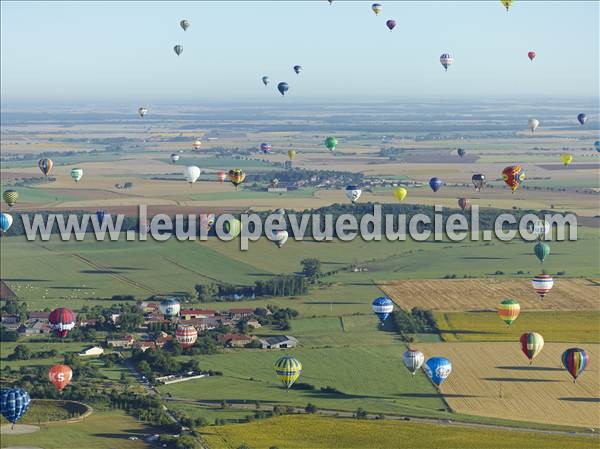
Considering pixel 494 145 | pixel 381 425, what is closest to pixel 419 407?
pixel 381 425

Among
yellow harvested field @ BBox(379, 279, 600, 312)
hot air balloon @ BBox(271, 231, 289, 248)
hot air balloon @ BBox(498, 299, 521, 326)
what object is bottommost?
yellow harvested field @ BBox(379, 279, 600, 312)

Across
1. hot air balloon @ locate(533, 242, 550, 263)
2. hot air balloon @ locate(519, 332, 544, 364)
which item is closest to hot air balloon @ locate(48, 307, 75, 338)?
hot air balloon @ locate(519, 332, 544, 364)

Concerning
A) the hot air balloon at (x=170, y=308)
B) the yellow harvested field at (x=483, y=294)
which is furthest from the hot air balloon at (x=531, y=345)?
the hot air balloon at (x=170, y=308)

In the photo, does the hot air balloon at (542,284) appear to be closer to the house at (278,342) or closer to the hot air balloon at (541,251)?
the hot air balloon at (541,251)

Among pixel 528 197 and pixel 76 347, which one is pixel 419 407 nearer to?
pixel 76 347

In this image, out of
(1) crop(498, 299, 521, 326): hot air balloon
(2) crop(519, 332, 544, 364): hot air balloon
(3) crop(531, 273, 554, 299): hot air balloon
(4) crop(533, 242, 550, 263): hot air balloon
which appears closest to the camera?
(2) crop(519, 332, 544, 364): hot air balloon

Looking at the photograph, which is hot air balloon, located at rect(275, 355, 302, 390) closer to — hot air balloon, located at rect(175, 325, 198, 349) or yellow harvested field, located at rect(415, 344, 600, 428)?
yellow harvested field, located at rect(415, 344, 600, 428)

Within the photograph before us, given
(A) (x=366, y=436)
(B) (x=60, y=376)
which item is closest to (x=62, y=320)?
(B) (x=60, y=376)
